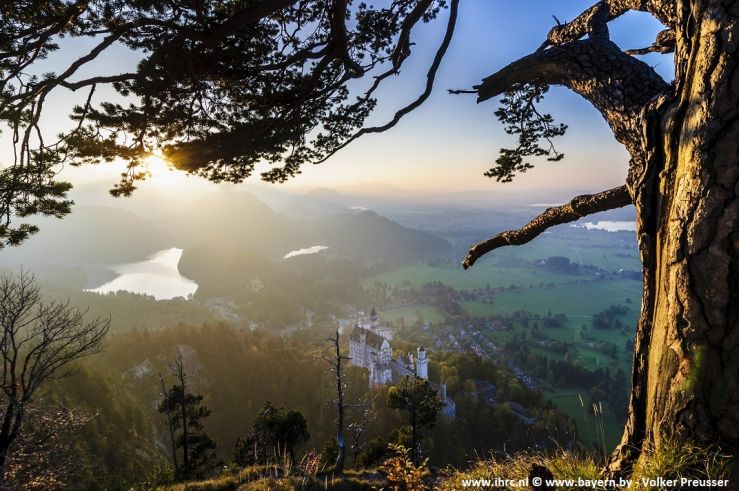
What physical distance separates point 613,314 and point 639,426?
99.3 metres

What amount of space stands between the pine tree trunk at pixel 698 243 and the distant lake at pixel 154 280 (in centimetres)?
10131

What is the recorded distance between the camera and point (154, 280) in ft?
380

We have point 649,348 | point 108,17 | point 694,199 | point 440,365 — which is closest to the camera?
point 694,199

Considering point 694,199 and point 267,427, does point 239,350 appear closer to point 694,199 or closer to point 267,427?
point 267,427

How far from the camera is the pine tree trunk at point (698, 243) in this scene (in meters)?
1.55

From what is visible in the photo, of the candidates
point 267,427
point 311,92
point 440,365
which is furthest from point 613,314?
point 311,92

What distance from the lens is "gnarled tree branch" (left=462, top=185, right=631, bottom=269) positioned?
2.66 meters

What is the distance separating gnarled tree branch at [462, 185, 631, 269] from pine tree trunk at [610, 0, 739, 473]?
2.45ft

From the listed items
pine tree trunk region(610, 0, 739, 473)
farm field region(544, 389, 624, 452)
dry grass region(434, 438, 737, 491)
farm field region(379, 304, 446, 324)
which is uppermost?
pine tree trunk region(610, 0, 739, 473)

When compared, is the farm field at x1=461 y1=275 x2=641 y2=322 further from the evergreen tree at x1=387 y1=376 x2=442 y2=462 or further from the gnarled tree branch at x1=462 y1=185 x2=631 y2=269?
the gnarled tree branch at x1=462 y1=185 x2=631 y2=269

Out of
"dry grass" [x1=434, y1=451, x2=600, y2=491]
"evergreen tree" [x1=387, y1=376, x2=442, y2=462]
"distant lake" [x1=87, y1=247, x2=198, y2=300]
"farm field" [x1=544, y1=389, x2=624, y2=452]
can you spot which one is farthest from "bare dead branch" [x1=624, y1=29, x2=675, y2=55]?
"distant lake" [x1=87, y1=247, x2=198, y2=300]

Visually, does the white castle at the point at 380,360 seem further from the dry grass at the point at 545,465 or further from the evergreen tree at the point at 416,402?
the dry grass at the point at 545,465

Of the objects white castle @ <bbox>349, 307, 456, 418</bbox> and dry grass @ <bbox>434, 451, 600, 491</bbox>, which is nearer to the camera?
dry grass @ <bbox>434, 451, 600, 491</bbox>

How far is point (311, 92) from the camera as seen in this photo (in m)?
4.99
